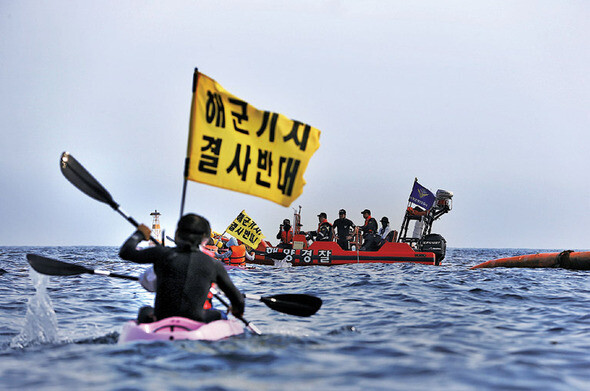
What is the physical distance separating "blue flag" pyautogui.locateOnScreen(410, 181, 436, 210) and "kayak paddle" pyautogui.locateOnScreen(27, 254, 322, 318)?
16.6 meters

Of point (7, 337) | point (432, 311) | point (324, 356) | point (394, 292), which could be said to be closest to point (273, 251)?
point (394, 292)

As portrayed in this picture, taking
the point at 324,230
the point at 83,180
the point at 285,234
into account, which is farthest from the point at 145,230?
the point at 285,234

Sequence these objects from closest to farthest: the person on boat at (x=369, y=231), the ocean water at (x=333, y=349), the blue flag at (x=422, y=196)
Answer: the ocean water at (x=333, y=349), the person on boat at (x=369, y=231), the blue flag at (x=422, y=196)

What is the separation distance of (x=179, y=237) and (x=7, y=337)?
3.31 metres

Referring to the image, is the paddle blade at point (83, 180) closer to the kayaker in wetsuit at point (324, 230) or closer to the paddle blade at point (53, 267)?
the paddle blade at point (53, 267)

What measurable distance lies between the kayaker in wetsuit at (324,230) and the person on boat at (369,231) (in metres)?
1.56

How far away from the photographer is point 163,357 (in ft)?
14.3

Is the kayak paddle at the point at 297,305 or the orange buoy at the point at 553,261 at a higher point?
the orange buoy at the point at 553,261

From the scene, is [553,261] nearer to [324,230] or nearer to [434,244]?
[434,244]

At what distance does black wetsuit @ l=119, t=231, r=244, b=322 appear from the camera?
4.80 metres

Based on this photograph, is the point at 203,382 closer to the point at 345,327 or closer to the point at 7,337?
the point at 345,327

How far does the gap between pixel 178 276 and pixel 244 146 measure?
224 cm

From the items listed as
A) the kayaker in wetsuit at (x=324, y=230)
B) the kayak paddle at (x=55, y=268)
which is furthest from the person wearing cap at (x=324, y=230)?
the kayak paddle at (x=55, y=268)

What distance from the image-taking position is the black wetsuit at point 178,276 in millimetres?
4805
